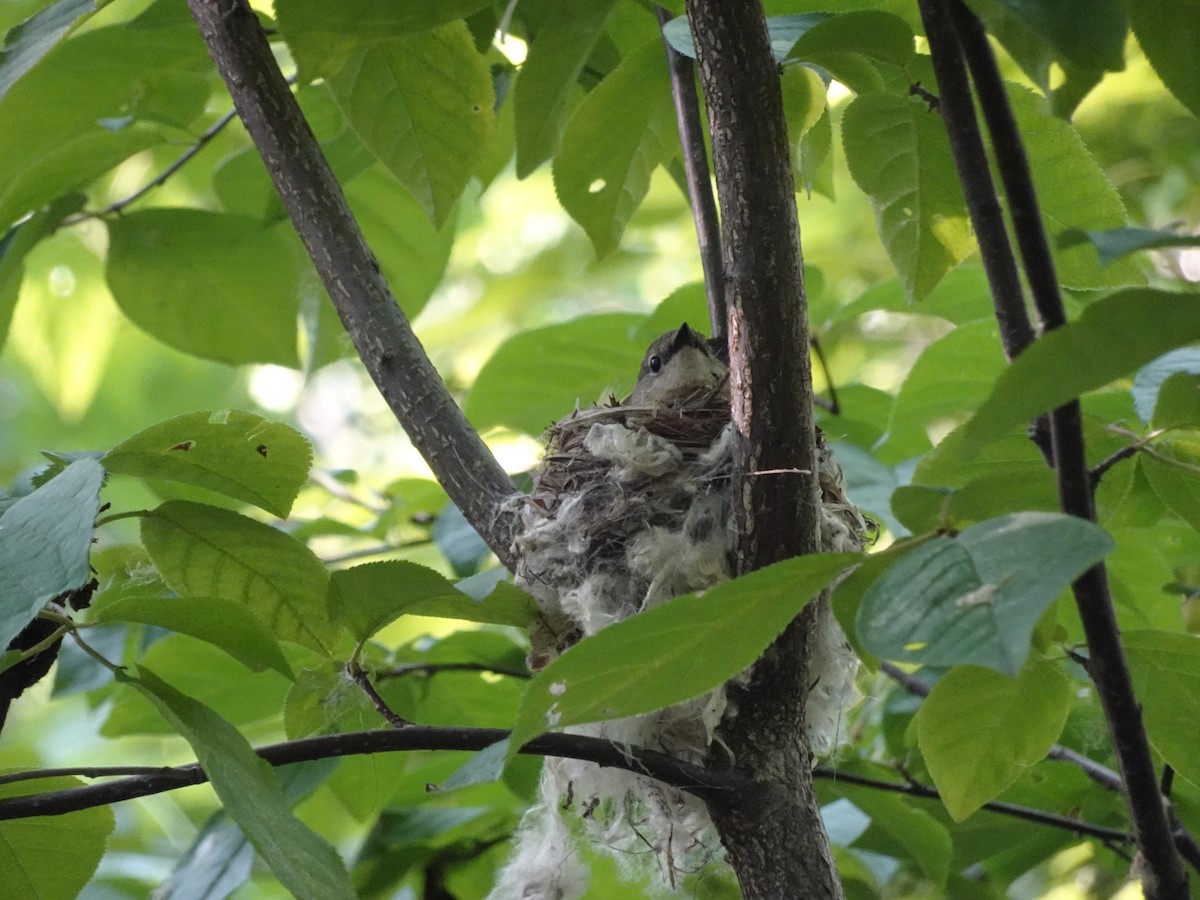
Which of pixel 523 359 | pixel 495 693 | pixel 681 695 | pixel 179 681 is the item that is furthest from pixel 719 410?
pixel 681 695

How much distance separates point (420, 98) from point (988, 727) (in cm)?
104

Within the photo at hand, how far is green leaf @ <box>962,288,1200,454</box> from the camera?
0.72 metres

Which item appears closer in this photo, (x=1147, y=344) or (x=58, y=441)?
(x=1147, y=344)

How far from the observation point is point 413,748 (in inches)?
43.8

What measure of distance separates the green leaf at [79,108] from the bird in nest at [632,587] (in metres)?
0.85

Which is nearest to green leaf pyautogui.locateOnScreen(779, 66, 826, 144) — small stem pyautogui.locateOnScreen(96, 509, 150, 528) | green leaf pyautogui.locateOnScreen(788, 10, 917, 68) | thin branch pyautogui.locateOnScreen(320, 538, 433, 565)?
green leaf pyautogui.locateOnScreen(788, 10, 917, 68)

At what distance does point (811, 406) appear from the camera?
48.5 inches

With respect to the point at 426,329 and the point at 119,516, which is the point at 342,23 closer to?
the point at 119,516

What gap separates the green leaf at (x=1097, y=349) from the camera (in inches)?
28.3

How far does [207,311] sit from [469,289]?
4.45m

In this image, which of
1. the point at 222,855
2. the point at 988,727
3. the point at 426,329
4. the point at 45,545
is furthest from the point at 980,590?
the point at 426,329

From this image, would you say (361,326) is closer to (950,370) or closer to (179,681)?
(179,681)

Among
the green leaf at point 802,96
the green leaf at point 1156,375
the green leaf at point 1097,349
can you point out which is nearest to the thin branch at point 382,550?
the green leaf at point 802,96

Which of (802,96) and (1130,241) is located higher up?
(802,96)
